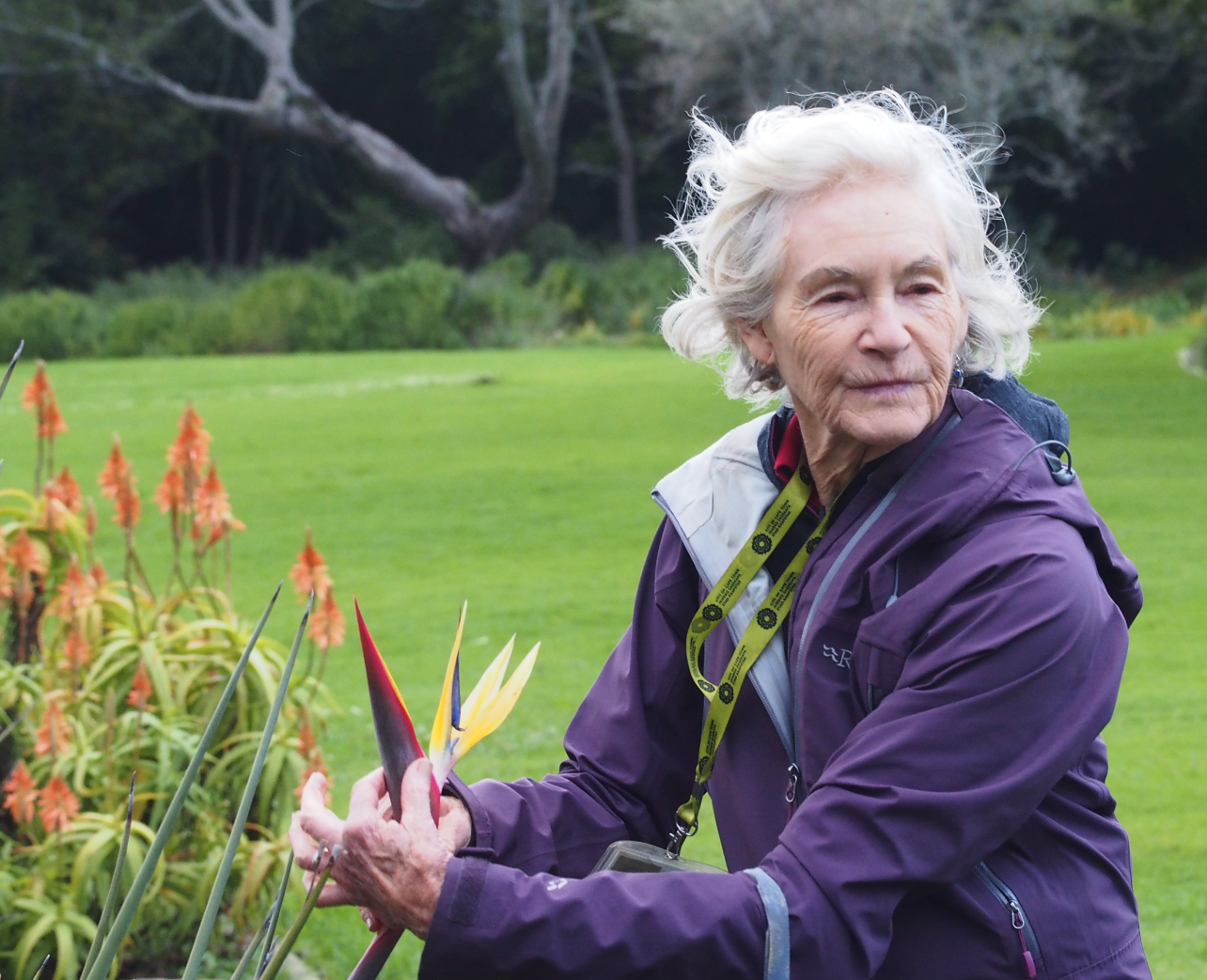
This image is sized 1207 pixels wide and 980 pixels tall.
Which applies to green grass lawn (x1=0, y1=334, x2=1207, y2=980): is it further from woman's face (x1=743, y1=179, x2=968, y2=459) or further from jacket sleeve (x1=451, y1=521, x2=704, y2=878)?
woman's face (x1=743, y1=179, x2=968, y2=459)

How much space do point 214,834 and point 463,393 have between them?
38.1ft

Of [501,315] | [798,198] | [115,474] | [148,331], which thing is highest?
[798,198]

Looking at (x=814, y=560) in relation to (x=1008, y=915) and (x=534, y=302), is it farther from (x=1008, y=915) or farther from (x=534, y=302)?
(x=534, y=302)

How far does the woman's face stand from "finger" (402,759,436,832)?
654 millimetres

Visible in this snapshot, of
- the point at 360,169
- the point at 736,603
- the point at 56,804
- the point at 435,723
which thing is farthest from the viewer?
the point at 360,169

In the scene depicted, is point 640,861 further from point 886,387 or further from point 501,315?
point 501,315

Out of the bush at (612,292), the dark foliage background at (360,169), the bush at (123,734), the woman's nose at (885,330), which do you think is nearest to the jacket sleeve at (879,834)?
the woman's nose at (885,330)

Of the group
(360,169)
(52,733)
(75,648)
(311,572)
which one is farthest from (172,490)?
(360,169)

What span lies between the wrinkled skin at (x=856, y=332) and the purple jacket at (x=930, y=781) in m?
0.06

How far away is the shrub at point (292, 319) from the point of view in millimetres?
21844

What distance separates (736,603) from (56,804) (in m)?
1.70

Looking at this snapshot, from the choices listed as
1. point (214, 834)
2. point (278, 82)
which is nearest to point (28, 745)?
point (214, 834)

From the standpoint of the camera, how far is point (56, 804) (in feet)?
9.83

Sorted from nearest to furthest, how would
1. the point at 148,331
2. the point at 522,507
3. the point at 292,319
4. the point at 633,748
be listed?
the point at 633,748 → the point at 522,507 → the point at 292,319 → the point at 148,331
